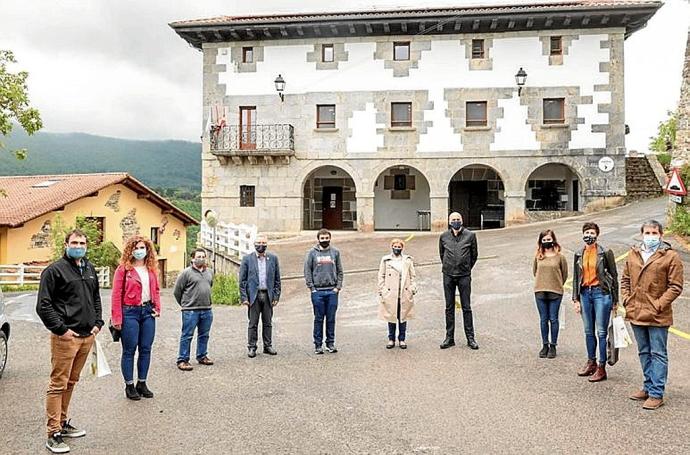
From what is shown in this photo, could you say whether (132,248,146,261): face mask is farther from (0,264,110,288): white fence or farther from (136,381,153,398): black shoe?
(0,264,110,288): white fence

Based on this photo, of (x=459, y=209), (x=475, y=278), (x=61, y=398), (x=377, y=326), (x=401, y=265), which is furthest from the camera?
(x=459, y=209)

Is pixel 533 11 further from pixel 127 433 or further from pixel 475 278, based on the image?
pixel 127 433

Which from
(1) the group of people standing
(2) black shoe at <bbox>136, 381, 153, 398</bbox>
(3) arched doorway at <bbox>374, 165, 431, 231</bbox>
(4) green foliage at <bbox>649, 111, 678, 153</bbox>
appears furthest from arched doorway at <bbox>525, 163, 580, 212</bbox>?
(4) green foliage at <bbox>649, 111, 678, 153</bbox>

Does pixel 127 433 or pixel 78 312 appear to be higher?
pixel 78 312

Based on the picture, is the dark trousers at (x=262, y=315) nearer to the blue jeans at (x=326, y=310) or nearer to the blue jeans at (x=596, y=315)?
the blue jeans at (x=326, y=310)

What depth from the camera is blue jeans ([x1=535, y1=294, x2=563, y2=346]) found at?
311 inches

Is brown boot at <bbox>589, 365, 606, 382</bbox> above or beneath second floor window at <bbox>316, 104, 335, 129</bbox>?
beneath

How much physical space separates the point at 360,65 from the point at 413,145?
12.8 ft

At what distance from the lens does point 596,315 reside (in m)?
6.95

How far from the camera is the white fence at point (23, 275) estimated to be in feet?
75.3

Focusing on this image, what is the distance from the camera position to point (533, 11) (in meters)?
23.8

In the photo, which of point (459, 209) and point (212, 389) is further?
point (459, 209)

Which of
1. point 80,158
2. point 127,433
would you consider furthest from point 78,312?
point 80,158

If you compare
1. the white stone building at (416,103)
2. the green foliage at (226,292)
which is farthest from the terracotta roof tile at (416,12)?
the green foliage at (226,292)
